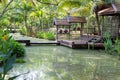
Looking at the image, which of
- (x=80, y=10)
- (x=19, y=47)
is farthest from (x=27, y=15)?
(x=19, y=47)

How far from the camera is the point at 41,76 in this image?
24.4 feet

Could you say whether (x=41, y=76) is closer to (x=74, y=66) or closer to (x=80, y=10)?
(x=74, y=66)

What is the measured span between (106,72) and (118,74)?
0.47m

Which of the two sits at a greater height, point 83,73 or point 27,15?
point 27,15

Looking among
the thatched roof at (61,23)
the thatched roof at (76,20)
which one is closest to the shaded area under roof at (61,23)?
the thatched roof at (61,23)

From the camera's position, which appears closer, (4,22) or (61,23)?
(61,23)

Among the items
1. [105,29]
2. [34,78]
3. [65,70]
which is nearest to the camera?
[34,78]

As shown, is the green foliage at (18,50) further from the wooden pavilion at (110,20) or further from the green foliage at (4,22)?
the green foliage at (4,22)

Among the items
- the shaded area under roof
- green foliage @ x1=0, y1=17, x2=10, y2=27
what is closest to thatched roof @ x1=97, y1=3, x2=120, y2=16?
the shaded area under roof

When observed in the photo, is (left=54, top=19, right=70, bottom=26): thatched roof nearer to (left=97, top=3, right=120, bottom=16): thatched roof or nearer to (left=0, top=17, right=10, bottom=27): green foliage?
(left=97, top=3, right=120, bottom=16): thatched roof

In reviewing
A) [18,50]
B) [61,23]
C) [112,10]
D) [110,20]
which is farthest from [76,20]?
[18,50]

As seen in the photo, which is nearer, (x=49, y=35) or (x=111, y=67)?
(x=111, y=67)

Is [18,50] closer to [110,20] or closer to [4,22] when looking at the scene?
[110,20]

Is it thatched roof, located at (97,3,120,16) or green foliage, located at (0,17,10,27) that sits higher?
thatched roof, located at (97,3,120,16)
